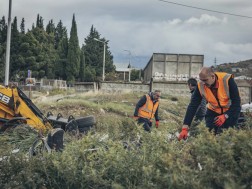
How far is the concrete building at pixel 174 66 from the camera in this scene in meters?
41.6

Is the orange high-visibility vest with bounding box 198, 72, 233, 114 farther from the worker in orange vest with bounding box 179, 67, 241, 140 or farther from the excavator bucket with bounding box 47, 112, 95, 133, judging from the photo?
the excavator bucket with bounding box 47, 112, 95, 133

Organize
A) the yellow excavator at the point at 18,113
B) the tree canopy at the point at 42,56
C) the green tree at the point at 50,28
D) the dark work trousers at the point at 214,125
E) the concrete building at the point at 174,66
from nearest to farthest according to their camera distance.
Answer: the dark work trousers at the point at 214,125, the yellow excavator at the point at 18,113, the concrete building at the point at 174,66, the tree canopy at the point at 42,56, the green tree at the point at 50,28

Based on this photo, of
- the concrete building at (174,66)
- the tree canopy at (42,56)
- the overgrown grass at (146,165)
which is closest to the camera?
the overgrown grass at (146,165)

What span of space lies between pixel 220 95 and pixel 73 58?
58621mm

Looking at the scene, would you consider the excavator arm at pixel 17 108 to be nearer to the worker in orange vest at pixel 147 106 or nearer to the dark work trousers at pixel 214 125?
the worker in orange vest at pixel 147 106

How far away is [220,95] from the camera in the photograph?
6984 mm

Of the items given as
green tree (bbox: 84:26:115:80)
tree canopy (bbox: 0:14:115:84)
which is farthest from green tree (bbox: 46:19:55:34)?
green tree (bbox: 84:26:115:80)

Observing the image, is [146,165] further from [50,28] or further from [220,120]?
[50,28]

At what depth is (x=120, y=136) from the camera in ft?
20.5

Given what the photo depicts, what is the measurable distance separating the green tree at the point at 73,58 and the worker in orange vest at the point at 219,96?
58.5 meters

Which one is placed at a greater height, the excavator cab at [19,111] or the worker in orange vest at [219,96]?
the worker in orange vest at [219,96]

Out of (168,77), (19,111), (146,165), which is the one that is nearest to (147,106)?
(19,111)

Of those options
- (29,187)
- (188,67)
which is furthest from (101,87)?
(29,187)

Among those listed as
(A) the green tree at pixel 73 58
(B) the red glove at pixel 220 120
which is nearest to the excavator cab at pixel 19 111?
(B) the red glove at pixel 220 120
